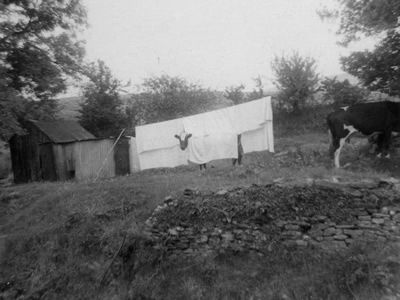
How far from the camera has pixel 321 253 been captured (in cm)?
457

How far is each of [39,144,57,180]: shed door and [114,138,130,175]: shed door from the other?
127 inches

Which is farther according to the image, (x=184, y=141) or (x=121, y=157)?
(x=121, y=157)

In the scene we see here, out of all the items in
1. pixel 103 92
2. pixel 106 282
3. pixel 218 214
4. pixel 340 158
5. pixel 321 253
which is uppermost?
pixel 103 92

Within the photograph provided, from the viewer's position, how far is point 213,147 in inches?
319

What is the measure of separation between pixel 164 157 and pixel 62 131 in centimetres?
845

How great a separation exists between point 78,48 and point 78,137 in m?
4.72

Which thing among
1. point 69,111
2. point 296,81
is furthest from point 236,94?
point 69,111

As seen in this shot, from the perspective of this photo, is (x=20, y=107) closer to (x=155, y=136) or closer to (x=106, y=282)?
(x=155, y=136)

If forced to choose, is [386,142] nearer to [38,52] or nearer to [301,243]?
[301,243]

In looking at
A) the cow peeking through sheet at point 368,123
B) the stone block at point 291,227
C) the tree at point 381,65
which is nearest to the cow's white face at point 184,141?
the cow peeking through sheet at point 368,123

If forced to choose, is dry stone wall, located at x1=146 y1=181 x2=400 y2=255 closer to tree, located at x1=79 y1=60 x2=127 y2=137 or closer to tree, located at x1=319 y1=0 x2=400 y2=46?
tree, located at x1=319 y1=0 x2=400 y2=46

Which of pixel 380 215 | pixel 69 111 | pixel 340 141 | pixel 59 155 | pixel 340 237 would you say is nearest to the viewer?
pixel 380 215

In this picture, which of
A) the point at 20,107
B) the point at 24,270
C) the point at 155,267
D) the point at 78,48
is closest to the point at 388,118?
the point at 155,267

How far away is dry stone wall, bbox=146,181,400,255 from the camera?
15.0ft
